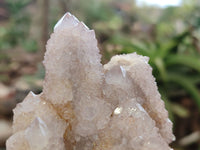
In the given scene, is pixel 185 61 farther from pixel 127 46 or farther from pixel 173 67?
pixel 127 46

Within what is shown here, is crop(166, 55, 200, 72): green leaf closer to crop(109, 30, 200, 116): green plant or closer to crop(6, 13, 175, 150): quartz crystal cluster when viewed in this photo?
crop(109, 30, 200, 116): green plant

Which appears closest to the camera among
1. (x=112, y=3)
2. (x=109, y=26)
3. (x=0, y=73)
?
(x=0, y=73)

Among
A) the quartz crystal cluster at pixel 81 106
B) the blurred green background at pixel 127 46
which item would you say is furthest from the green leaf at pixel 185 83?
the quartz crystal cluster at pixel 81 106

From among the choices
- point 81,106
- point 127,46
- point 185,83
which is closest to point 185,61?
point 185,83

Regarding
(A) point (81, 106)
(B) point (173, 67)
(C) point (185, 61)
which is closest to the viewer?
(A) point (81, 106)

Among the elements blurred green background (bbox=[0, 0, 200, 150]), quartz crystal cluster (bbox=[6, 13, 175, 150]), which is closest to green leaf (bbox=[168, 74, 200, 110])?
blurred green background (bbox=[0, 0, 200, 150])

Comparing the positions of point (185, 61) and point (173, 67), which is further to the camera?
point (173, 67)

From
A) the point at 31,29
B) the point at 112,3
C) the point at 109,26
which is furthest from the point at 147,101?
the point at 112,3

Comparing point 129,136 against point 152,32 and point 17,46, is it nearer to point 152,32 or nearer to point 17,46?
point 152,32
